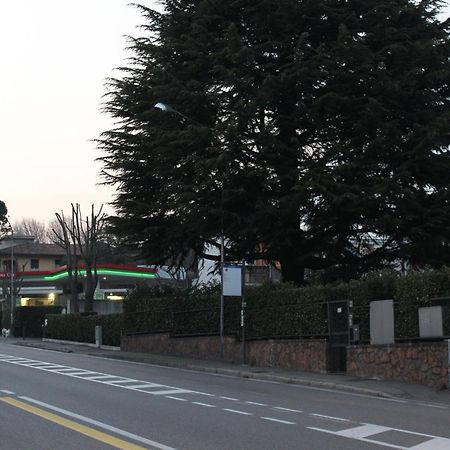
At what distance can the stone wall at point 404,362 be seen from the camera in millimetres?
15688

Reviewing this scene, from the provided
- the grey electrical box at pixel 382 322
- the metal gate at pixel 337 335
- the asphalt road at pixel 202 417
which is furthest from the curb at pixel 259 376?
the grey electrical box at pixel 382 322

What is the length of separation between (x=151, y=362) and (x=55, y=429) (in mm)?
15964

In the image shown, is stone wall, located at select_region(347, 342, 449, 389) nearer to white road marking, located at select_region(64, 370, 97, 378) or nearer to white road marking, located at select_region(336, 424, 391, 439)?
white road marking, located at select_region(336, 424, 391, 439)

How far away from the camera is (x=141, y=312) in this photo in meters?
31.0

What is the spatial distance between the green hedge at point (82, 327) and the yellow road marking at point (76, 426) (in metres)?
23.5

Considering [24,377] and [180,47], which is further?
[180,47]

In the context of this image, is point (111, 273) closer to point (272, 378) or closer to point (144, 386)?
point (272, 378)

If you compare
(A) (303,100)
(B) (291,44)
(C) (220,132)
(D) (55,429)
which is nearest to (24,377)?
(D) (55,429)

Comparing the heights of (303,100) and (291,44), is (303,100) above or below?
below

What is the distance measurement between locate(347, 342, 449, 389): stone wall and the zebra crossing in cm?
610

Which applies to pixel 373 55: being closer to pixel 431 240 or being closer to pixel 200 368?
pixel 431 240

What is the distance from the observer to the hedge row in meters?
17.2

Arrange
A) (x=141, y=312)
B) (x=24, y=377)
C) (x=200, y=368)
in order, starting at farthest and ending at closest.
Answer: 1. (x=141, y=312)
2. (x=200, y=368)
3. (x=24, y=377)

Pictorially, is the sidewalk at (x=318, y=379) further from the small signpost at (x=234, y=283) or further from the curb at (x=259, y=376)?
the small signpost at (x=234, y=283)
